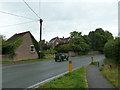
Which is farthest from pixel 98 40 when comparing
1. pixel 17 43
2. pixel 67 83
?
pixel 67 83

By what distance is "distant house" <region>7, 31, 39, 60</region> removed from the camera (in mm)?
27766

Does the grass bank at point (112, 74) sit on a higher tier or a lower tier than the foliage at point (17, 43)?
lower

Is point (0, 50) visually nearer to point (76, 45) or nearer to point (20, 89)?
point (20, 89)

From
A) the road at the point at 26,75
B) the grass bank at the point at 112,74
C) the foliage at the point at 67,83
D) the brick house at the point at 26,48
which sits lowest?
the road at the point at 26,75

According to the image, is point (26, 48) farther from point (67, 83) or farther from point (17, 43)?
point (67, 83)

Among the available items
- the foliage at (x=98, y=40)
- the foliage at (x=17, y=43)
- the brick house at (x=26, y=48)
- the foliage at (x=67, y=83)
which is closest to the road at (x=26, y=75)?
the foliage at (x=67, y=83)

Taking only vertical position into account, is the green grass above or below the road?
above

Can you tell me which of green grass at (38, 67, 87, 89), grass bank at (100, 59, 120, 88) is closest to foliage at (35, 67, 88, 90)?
green grass at (38, 67, 87, 89)

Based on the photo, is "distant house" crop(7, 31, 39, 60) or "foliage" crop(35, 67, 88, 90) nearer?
"foliage" crop(35, 67, 88, 90)

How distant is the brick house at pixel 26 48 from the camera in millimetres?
27697

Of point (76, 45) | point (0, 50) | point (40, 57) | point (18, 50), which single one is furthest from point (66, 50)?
point (0, 50)

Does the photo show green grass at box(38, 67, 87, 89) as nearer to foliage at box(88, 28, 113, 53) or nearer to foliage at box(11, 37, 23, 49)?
foliage at box(11, 37, 23, 49)

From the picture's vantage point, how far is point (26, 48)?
29578mm

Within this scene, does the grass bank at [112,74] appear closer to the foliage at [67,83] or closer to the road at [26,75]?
the foliage at [67,83]
